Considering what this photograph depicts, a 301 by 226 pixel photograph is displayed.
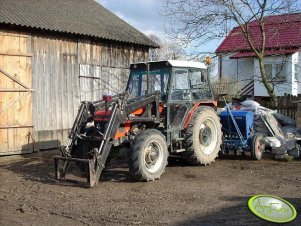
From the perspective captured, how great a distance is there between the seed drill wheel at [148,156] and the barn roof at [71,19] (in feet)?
18.1

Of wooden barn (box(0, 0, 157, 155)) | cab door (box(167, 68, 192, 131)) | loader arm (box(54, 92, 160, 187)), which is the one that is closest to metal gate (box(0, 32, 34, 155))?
wooden barn (box(0, 0, 157, 155))

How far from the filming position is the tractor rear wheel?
9180 millimetres

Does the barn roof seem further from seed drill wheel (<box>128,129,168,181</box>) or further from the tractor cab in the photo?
seed drill wheel (<box>128,129,168,181</box>)

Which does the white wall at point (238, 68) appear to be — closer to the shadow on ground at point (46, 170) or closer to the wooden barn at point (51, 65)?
the wooden barn at point (51, 65)

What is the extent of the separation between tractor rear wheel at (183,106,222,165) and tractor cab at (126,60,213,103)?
1.47 ft

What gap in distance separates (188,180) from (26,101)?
18.9 ft

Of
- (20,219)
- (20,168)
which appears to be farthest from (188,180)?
(20,168)

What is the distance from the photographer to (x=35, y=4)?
530 inches

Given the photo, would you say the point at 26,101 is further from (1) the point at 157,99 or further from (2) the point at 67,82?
(1) the point at 157,99

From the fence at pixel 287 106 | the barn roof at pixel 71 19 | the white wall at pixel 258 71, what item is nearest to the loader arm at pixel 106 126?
the barn roof at pixel 71 19

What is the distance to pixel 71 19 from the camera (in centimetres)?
1365

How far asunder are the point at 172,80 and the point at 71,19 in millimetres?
5878

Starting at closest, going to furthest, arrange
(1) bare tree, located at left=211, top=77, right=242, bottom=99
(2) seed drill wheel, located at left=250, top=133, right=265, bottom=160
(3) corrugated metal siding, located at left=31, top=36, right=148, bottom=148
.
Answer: (2) seed drill wheel, located at left=250, top=133, right=265, bottom=160, (3) corrugated metal siding, located at left=31, top=36, right=148, bottom=148, (1) bare tree, located at left=211, top=77, right=242, bottom=99

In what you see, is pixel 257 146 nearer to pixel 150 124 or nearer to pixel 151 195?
pixel 150 124
